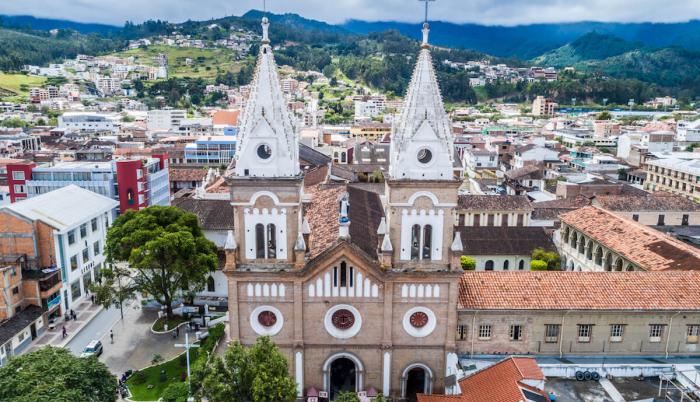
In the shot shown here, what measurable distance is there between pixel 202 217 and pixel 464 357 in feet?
108

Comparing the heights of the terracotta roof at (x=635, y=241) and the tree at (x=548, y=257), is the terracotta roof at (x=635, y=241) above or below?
above

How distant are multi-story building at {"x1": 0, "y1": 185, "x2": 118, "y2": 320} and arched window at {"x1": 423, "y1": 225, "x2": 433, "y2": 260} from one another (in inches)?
1377

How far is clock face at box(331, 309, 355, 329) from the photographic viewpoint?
32.1 meters

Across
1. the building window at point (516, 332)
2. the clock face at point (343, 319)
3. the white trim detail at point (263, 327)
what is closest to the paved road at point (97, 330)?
the white trim detail at point (263, 327)

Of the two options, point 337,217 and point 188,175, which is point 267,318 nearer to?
point 337,217

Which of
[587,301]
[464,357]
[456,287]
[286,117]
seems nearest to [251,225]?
[286,117]

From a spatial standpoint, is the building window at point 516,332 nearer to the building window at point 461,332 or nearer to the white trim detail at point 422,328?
the building window at point 461,332

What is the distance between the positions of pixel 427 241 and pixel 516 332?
28.2 ft

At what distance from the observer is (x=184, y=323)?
4800 centimetres

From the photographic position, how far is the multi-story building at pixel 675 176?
93.2m

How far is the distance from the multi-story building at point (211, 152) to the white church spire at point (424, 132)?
3732 inches

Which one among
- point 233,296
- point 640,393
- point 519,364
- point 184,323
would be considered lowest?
point 184,323

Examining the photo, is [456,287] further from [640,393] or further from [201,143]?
[201,143]

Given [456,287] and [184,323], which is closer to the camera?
[456,287]
